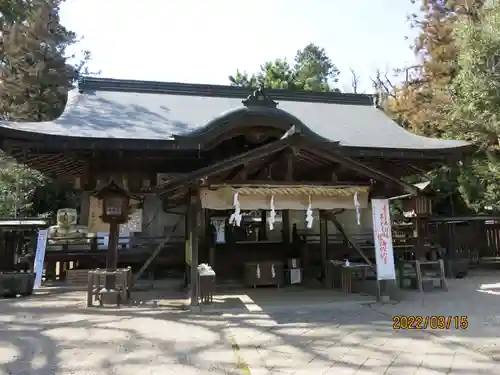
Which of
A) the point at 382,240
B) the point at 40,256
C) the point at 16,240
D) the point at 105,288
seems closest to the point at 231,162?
the point at 382,240

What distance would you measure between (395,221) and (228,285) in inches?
279

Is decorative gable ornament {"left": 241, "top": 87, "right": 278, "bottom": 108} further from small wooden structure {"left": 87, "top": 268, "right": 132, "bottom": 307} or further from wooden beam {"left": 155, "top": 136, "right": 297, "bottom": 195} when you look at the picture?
small wooden structure {"left": 87, "top": 268, "right": 132, "bottom": 307}

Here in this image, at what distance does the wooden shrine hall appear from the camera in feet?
25.2

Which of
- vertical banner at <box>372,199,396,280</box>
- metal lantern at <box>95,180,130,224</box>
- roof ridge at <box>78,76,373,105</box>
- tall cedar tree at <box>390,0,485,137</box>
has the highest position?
tall cedar tree at <box>390,0,485,137</box>

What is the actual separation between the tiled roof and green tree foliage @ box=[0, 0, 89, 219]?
24.5ft

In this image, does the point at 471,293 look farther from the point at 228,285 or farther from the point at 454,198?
the point at 454,198

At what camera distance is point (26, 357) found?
4.66m

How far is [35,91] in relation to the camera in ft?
71.3

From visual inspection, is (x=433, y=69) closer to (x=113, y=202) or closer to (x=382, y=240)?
(x=382, y=240)

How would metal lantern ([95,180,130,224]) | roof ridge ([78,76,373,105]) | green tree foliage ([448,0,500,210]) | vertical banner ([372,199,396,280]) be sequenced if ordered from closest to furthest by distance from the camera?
1. vertical banner ([372,199,396,280])
2. metal lantern ([95,180,130,224])
3. green tree foliage ([448,0,500,210])
4. roof ridge ([78,76,373,105])
